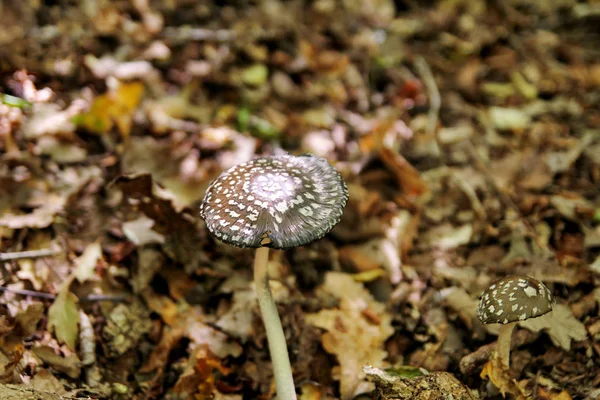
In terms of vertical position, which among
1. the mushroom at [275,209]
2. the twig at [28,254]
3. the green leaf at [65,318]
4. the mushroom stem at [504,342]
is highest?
the mushroom at [275,209]

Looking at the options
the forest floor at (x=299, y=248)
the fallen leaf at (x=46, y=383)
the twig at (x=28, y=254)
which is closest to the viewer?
the fallen leaf at (x=46, y=383)

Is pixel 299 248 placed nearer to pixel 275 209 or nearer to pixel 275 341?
pixel 275 341

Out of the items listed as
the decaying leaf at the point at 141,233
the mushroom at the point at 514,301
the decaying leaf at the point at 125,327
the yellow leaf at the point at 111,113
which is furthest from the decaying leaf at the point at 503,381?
the yellow leaf at the point at 111,113

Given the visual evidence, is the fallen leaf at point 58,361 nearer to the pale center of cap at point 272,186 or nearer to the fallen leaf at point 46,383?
the fallen leaf at point 46,383

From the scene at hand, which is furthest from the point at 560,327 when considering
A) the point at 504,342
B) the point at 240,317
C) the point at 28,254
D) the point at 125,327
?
the point at 28,254

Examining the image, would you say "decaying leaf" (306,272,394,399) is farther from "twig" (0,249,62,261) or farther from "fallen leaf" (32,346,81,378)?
"twig" (0,249,62,261)

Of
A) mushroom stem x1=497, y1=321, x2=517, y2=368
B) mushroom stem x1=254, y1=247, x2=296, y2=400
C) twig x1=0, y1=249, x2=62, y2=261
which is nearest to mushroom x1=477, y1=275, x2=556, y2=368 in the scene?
mushroom stem x1=497, y1=321, x2=517, y2=368

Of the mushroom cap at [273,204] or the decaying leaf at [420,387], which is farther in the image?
the decaying leaf at [420,387]
